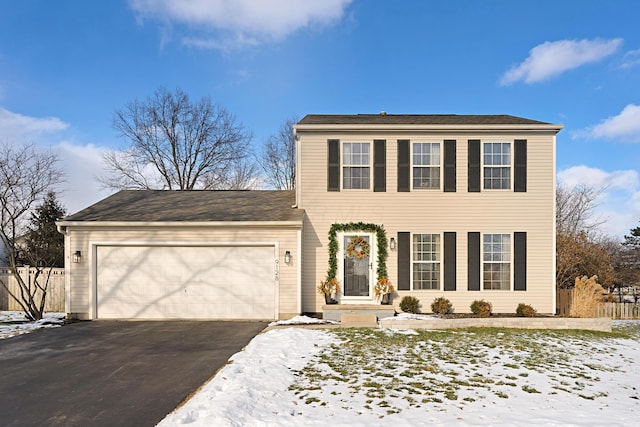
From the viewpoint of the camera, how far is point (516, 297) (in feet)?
38.9

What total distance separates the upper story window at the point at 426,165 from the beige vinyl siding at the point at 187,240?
13.5ft

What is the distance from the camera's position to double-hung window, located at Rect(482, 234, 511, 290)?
1189 centimetres

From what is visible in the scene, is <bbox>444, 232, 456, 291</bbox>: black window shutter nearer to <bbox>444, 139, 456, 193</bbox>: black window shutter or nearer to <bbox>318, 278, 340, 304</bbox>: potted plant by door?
<bbox>444, 139, 456, 193</bbox>: black window shutter

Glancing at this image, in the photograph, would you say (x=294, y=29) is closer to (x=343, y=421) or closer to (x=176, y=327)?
(x=176, y=327)

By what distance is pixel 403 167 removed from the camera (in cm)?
1209

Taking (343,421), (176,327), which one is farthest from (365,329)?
(343,421)

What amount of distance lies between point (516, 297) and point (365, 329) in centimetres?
525

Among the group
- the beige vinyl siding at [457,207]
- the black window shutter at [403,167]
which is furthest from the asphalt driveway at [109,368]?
the black window shutter at [403,167]

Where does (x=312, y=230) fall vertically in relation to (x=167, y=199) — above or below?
below

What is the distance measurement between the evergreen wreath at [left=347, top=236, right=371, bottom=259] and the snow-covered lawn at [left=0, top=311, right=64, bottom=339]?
8.26 m

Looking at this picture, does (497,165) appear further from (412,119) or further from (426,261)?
(426,261)

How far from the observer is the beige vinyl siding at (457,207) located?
11906mm

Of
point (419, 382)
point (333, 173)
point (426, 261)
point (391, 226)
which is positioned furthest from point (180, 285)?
point (419, 382)

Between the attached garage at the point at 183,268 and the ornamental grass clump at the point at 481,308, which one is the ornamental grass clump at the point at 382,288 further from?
the ornamental grass clump at the point at 481,308
